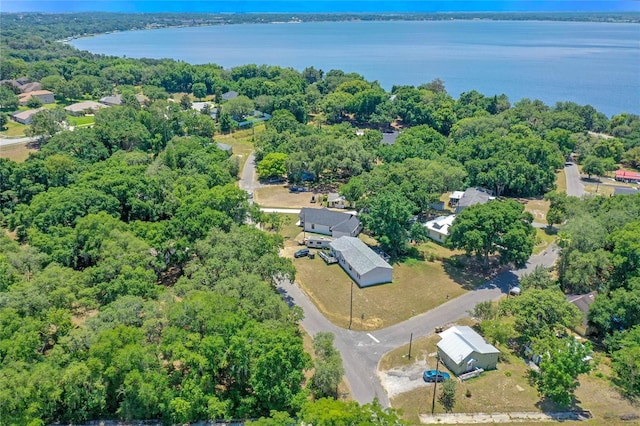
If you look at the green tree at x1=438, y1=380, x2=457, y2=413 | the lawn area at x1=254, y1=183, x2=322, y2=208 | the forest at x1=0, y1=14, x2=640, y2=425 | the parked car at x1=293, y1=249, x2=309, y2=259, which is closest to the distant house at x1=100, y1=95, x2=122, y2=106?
the forest at x1=0, y1=14, x2=640, y2=425

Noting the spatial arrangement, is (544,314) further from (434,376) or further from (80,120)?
(80,120)

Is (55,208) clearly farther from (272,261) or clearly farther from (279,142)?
(279,142)

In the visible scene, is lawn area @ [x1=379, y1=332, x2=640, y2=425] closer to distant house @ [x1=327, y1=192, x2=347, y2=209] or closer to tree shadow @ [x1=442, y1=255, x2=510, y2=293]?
tree shadow @ [x1=442, y1=255, x2=510, y2=293]

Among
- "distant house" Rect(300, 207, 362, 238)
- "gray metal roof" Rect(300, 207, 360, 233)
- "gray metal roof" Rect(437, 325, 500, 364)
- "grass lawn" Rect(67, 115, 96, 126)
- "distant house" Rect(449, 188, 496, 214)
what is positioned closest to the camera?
"gray metal roof" Rect(437, 325, 500, 364)

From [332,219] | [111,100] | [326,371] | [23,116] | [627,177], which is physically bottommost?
[627,177]

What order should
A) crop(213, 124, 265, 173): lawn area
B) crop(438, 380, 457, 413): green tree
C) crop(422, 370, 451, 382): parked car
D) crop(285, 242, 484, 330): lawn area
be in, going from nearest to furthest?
1. crop(438, 380, 457, 413): green tree
2. crop(422, 370, 451, 382): parked car
3. crop(285, 242, 484, 330): lawn area
4. crop(213, 124, 265, 173): lawn area

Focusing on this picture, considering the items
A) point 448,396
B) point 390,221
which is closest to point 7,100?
point 390,221

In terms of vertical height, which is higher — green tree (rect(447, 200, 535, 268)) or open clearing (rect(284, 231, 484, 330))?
green tree (rect(447, 200, 535, 268))
